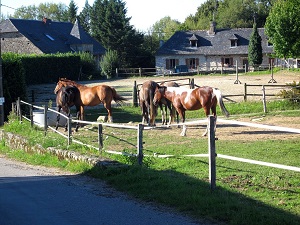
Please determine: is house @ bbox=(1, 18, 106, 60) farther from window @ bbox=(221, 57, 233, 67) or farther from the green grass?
the green grass

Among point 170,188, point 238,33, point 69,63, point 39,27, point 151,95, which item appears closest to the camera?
point 170,188

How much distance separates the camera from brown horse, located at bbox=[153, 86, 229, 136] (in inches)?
811

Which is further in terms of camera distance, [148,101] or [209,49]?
[209,49]

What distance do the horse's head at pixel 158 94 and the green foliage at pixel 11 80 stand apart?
24.3ft

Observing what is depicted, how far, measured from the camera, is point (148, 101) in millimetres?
23750

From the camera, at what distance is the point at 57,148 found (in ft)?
52.3

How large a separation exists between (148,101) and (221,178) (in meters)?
12.9

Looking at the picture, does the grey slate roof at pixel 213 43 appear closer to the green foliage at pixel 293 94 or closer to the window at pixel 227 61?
the window at pixel 227 61

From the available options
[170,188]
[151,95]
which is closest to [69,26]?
[151,95]

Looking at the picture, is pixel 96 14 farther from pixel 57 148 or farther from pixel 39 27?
pixel 57 148

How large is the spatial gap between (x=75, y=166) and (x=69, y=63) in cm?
5149

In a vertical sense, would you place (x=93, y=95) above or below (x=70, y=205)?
above

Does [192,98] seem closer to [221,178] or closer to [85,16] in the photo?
[221,178]

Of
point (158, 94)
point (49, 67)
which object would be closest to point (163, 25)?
point (49, 67)
